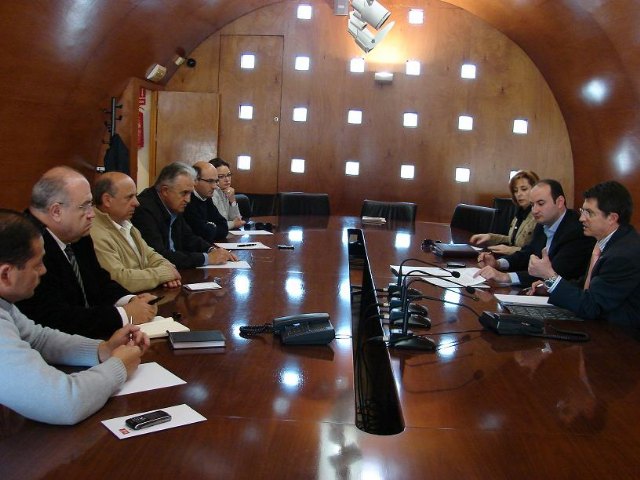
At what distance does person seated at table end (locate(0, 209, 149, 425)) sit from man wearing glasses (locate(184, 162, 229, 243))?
2.81 meters

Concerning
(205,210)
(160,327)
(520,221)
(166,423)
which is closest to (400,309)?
(160,327)

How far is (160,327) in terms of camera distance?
2193mm

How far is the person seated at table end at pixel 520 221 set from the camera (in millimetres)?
4902

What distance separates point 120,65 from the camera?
259 inches

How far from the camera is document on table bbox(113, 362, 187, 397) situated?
63.6 inches

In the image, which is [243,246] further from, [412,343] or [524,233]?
[412,343]

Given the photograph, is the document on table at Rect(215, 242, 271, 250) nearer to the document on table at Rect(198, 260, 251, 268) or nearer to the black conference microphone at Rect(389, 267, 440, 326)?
the document on table at Rect(198, 260, 251, 268)

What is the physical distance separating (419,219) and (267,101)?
242 cm

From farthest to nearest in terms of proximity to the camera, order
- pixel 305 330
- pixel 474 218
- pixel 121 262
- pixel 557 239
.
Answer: pixel 474 218 → pixel 557 239 → pixel 121 262 → pixel 305 330

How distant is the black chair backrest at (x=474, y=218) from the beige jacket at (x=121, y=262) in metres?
3.80

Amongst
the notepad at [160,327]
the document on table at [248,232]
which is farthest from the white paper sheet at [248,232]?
the notepad at [160,327]

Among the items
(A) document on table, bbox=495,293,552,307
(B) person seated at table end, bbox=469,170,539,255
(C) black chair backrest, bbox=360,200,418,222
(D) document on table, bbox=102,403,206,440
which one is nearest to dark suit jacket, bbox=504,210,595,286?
(A) document on table, bbox=495,293,552,307

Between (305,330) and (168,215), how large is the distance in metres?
1.89

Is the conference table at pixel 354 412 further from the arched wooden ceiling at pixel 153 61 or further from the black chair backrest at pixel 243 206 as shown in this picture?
the black chair backrest at pixel 243 206
